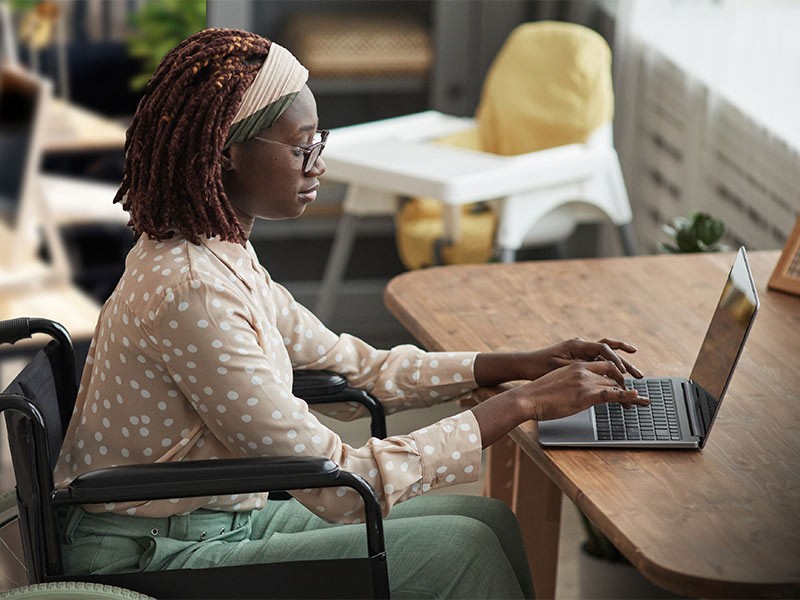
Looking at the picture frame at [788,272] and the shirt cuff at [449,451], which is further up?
the shirt cuff at [449,451]

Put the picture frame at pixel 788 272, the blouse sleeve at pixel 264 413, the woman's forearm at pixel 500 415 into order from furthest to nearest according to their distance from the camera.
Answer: the picture frame at pixel 788 272
the woman's forearm at pixel 500 415
the blouse sleeve at pixel 264 413

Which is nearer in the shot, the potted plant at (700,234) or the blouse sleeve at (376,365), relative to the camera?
the blouse sleeve at (376,365)

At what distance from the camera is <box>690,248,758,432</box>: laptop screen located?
4.97 feet

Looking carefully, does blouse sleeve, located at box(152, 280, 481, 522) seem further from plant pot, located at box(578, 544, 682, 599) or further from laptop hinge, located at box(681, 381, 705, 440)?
plant pot, located at box(578, 544, 682, 599)

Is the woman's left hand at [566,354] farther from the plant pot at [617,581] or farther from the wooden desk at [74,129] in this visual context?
the wooden desk at [74,129]

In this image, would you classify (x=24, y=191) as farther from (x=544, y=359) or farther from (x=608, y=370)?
(x=608, y=370)

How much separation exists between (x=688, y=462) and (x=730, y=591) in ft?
0.89

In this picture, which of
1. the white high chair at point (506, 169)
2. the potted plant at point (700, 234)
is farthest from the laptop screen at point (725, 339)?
the white high chair at point (506, 169)

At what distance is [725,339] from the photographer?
62.3 inches

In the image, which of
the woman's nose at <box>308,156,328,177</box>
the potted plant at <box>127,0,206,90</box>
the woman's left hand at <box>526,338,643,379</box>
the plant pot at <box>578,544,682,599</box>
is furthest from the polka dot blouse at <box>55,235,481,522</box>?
the potted plant at <box>127,0,206,90</box>

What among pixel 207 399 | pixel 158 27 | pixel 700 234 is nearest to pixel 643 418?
pixel 207 399

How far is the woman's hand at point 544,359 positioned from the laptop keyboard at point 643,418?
1.8 inches

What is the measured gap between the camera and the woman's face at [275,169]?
1505 millimetres

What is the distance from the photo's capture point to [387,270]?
14.0ft
